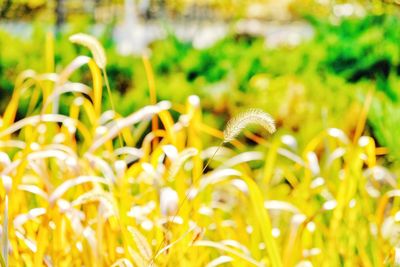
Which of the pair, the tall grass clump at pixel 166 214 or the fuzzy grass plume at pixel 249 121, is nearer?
the fuzzy grass plume at pixel 249 121

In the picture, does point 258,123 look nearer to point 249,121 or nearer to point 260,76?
point 249,121

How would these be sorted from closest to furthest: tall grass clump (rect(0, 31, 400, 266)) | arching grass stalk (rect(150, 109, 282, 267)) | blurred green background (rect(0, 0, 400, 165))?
arching grass stalk (rect(150, 109, 282, 267)) < tall grass clump (rect(0, 31, 400, 266)) < blurred green background (rect(0, 0, 400, 165))

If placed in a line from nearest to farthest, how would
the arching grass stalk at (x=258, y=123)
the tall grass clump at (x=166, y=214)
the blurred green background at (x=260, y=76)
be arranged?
the arching grass stalk at (x=258, y=123) → the tall grass clump at (x=166, y=214) → the blurred green background at (x=260, y=76)

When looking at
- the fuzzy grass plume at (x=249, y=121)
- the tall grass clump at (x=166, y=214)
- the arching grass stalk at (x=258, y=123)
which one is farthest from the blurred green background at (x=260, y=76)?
the fuzzy grass plume at (x=249, y=121)

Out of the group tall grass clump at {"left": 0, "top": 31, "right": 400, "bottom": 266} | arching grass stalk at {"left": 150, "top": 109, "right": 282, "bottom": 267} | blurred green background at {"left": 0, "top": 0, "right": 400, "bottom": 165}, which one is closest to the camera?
arching grass stalk at {"left": 150, "top": 109, "right": 282, "bottom": 267}

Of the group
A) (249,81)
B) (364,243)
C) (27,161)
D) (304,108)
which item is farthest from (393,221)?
(249,81)

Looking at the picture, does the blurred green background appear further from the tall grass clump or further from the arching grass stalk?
the arching grass stalk

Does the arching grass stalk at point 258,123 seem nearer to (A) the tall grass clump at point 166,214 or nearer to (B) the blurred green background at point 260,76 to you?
(A) the tall grass clump at point 166,214

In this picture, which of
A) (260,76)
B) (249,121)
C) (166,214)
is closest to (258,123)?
(249,121)

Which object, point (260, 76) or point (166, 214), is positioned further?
point (260, 76)

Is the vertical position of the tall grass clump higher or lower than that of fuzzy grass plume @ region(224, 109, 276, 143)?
lower

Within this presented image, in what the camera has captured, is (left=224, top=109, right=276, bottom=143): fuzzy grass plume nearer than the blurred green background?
Yes

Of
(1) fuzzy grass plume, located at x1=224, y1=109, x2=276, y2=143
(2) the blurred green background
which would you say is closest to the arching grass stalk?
(1) fuzzy grass plume, located at x1=224, y1=109, x2=276, y2=143

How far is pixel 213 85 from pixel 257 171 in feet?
1.74
